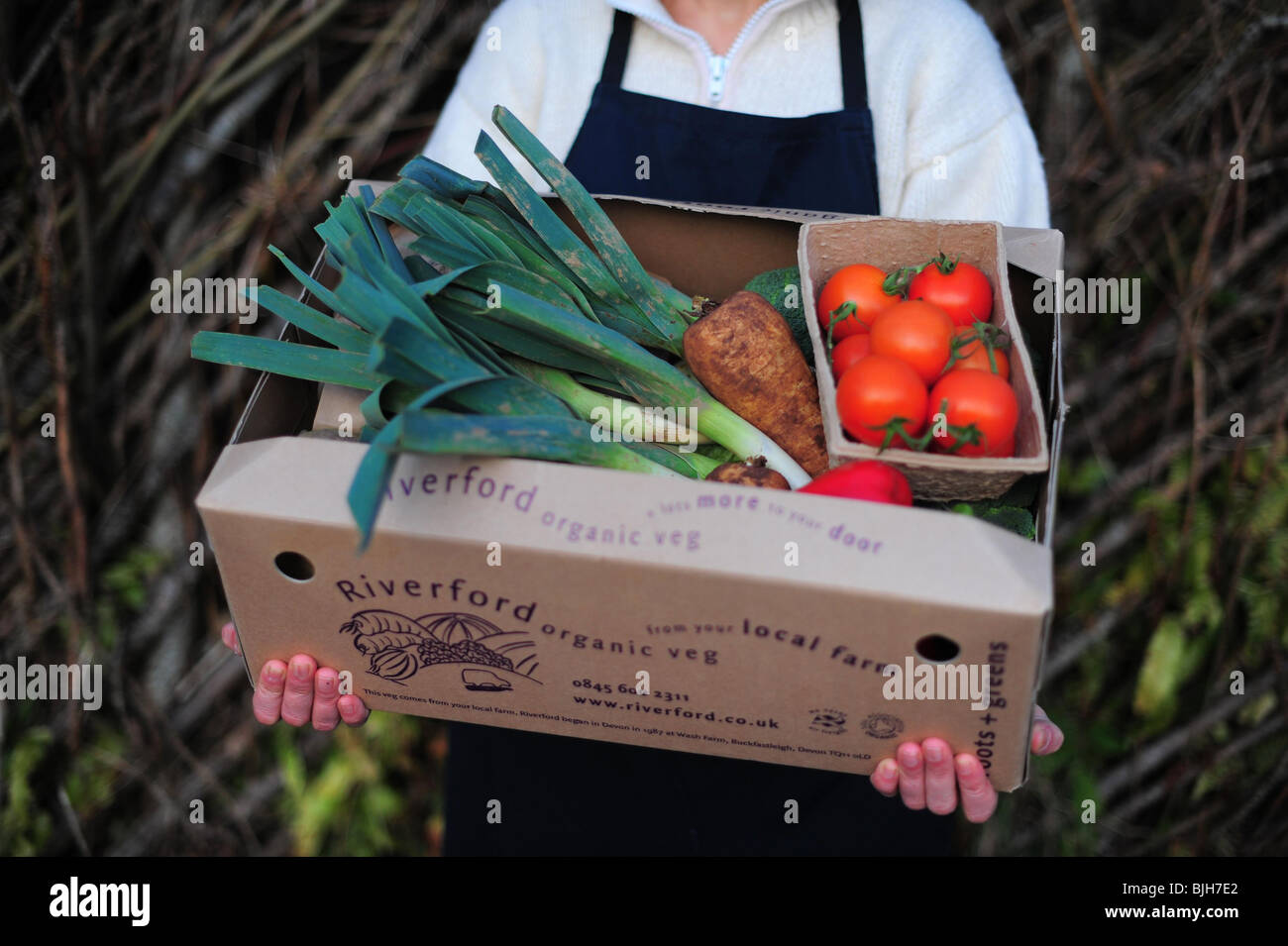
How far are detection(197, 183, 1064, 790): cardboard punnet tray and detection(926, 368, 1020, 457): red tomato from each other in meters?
0.06

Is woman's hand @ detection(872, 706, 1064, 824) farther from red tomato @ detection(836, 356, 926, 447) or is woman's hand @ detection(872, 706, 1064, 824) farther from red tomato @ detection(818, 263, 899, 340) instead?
red tomato @ detection(818, 263, 899, 340)

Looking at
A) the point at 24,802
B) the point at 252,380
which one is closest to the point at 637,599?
the point at 252,380

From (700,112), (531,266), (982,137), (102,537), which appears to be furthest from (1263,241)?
(102,537)

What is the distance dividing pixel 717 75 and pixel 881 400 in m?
0.79

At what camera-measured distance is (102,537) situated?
2.14m

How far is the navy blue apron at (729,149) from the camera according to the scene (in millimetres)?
1495

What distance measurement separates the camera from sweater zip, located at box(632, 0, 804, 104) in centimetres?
152

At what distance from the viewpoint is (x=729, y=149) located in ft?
5.03

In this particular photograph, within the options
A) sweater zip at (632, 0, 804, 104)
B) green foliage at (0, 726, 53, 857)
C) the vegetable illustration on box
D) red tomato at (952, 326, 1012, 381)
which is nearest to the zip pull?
sweater zip at (632, 0, 804, 104)

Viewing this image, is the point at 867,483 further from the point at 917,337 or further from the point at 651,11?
the point at 651,11

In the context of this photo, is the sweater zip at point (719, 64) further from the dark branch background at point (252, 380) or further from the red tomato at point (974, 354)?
the dark branch background at point (252, 380)

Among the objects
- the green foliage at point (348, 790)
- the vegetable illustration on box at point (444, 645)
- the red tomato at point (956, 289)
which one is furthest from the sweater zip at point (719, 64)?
the green foliage at point (348, 790)
